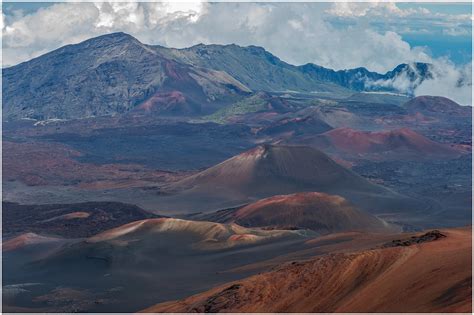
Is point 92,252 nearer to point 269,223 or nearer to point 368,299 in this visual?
point 269,223

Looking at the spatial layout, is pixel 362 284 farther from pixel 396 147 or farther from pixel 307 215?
pixel 396 147

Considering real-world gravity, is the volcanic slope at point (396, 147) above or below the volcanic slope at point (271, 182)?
above

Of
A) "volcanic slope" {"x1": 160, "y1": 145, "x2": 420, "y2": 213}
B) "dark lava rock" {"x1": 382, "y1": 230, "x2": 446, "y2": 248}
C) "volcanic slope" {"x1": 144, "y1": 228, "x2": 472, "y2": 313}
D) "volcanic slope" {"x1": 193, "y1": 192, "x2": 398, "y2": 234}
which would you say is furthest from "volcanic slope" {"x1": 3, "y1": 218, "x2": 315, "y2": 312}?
"volcanic slope" {"x1": 160, "y1": 145, "x2": 420, "y2": 213}

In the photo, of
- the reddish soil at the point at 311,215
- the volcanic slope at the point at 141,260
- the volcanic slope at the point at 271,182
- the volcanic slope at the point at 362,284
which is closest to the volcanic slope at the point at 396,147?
the volcanic slope at the point at 271,182

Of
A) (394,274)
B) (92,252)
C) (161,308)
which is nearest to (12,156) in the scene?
(92,252)

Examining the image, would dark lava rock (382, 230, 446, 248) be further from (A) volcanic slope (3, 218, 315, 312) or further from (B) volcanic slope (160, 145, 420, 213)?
A: (B) volcanic slope (160, 145, 420, 213)

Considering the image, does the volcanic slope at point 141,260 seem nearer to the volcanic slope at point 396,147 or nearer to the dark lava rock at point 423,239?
the dark lava rock at point 423,239
